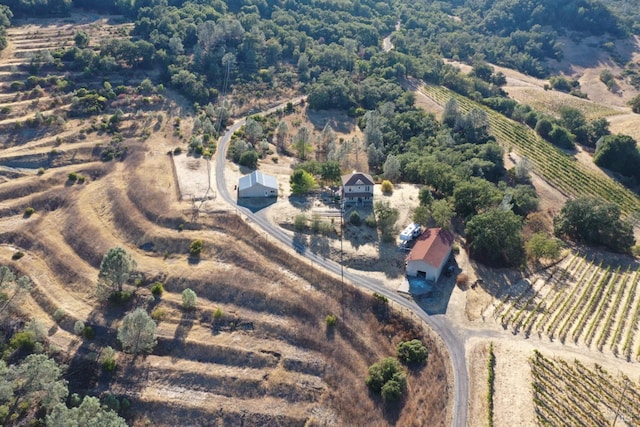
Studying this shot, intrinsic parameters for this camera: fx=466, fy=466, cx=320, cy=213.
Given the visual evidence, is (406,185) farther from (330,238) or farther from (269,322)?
(269,322)

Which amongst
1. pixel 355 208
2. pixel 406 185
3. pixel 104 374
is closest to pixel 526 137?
pixel 406 185

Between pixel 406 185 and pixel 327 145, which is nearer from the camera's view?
pixel 406 185

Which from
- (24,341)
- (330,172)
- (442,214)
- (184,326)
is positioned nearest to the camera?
(24,341)

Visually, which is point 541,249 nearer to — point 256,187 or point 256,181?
point 256,187

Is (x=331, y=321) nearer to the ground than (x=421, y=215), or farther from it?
nearer to the ground

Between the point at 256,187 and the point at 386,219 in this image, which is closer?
the point at 386,219

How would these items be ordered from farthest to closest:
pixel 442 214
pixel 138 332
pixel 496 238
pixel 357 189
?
pixel 357 189 < pixel 442 214 < pixel 496 238 < pixel 138 332

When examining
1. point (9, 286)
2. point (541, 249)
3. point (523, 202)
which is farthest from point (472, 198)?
point (9, 286)
